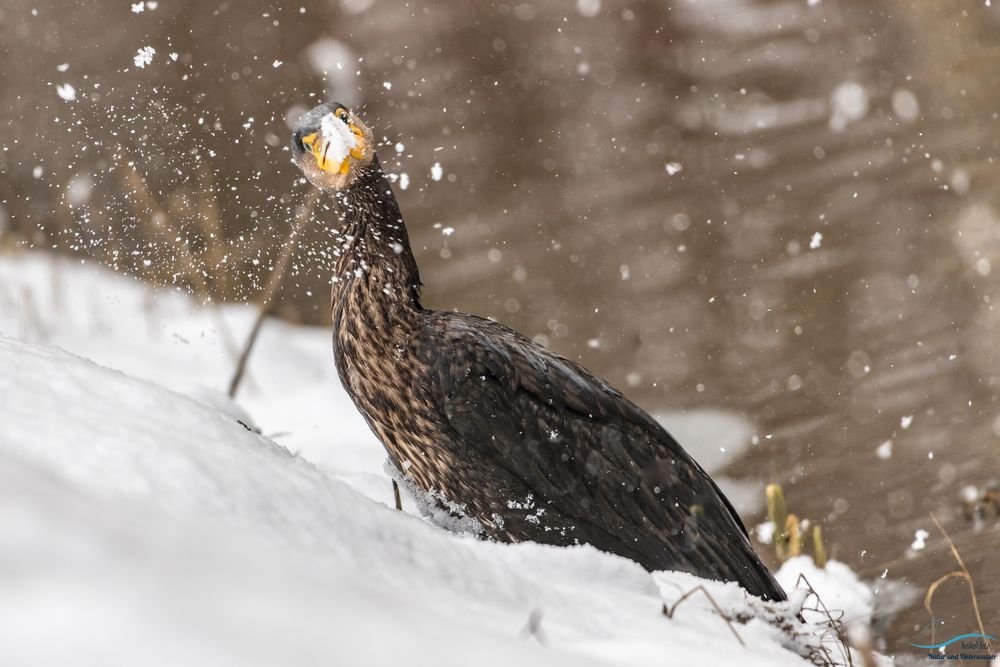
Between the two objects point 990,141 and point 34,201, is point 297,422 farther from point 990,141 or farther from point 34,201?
point 990,141

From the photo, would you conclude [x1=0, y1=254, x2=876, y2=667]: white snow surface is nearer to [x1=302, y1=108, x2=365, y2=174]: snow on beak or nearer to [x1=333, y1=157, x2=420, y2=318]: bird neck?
[x1=333, y1=157, x2=420, y2=318]: bird neck

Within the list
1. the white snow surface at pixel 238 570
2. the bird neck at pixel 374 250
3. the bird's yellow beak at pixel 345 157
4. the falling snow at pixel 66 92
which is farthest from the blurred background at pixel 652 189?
the white snow surface at pixel 238 570

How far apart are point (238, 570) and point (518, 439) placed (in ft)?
8.23

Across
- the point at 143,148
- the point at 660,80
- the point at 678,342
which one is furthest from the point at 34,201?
the point at 660,80

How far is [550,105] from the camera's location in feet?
46.5

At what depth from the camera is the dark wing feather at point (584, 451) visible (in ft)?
12.3

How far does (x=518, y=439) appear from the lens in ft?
12.4

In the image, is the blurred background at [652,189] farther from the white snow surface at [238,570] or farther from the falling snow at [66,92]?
the white snow surface at [238,570]

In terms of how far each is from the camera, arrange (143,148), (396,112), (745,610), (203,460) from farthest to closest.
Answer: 1. (396,112)
2. (143,148)
3. (745,610)
4. (203,460)

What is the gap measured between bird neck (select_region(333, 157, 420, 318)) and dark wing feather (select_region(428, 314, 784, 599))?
8.8 inches

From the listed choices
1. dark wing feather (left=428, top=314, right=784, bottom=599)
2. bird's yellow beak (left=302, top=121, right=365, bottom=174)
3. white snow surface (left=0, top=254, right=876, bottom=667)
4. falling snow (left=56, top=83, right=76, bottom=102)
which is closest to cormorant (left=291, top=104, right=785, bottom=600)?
dark wing feather (left=428, top=314, right=784, bottom=599)

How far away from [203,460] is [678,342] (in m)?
7.04

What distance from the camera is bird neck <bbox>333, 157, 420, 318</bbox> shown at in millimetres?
3998

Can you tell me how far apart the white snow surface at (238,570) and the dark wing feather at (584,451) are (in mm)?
1157
